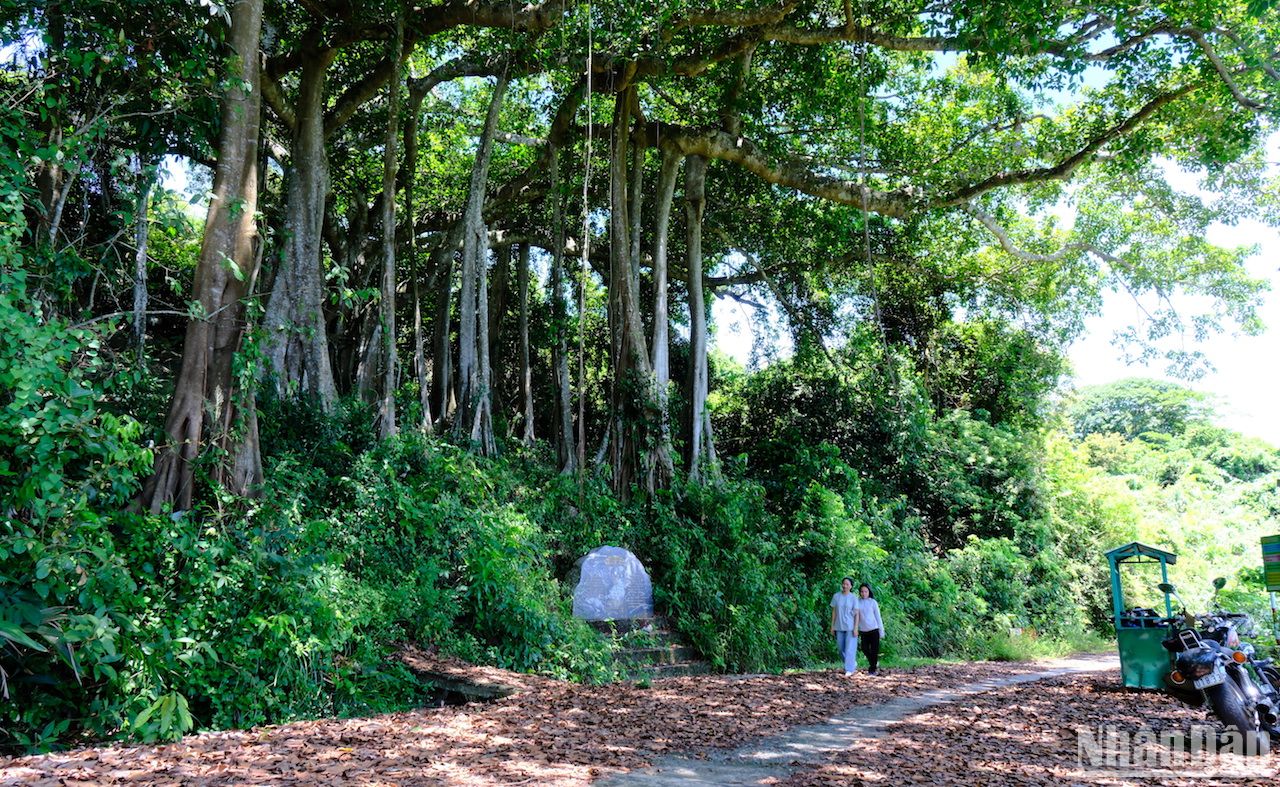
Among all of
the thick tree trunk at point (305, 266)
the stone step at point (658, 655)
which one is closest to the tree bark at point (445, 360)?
the thick tree trunk at point (305, 266)

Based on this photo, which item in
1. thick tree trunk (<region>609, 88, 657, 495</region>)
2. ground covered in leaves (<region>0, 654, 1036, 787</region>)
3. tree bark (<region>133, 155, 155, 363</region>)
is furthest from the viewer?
thick tree trunk (<region>609, 88, 657, 495</region>)

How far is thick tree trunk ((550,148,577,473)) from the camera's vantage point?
12.9 metres

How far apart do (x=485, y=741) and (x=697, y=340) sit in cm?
947

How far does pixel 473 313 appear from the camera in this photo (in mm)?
12281

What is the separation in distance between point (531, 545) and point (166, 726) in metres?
4.97

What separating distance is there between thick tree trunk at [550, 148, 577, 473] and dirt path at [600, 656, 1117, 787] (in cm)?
603

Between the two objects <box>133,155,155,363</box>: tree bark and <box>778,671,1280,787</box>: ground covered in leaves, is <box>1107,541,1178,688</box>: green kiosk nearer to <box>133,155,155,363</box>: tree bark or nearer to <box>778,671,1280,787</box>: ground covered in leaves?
<box>778,671,1280,787</box>: ground covered in leaves

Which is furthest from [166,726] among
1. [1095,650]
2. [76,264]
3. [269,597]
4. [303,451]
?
[1095,650]

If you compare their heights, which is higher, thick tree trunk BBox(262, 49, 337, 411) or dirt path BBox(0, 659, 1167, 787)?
thick tree trunk BBox(262, 49, 337, 411)

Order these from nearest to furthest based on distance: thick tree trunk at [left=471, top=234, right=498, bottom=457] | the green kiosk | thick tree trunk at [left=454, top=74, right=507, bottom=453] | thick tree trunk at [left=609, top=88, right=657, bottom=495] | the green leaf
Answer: the green leaf → the green kiosk → thick tree trunk at [left=454, top=74, right=507, bottom=453] → thick tree trunk at [left=471, top=234, right=498, bottom=457] → thick tree trunk at [left=609, top=88, right=657, bottom=495]

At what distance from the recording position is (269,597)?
6461 millimetres

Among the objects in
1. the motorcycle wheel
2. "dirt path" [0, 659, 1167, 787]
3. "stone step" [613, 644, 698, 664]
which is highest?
the motorcycle wheel

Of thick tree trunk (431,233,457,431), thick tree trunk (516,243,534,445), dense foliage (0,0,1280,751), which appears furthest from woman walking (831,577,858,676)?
thick tree trunk (431,233,457,431)

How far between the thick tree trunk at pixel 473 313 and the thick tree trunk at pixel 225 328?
4.19m
